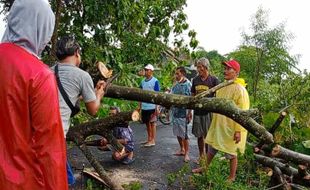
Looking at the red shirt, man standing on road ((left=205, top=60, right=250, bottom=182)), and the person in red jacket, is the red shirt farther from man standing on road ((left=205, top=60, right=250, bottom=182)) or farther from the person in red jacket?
man standing on road ((left=205, top=60, right=250, bottom=182))

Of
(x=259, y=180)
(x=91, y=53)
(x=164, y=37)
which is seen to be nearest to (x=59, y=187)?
(x=91, y=53)

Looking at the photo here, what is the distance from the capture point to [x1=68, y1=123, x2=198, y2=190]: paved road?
251 inches

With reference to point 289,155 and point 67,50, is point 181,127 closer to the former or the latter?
point 289,155

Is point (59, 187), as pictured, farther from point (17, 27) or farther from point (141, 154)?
point (141, 154)

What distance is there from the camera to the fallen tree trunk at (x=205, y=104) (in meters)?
4.34

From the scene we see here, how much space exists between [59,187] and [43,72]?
1.81 feet

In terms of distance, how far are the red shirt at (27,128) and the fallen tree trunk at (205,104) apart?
8.59ft

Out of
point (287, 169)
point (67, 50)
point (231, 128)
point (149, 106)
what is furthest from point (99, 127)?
point (149, 106)

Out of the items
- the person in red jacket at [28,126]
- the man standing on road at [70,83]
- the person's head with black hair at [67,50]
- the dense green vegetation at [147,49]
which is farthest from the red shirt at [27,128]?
the dense green vegetation at [147,49]

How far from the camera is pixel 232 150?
5895 millimetres

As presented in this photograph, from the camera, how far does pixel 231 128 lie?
5.95m

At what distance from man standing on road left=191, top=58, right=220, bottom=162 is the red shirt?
4724 millimetres

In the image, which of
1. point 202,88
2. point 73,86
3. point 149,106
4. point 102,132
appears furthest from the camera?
point 149,106

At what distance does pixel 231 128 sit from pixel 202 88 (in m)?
0.98
